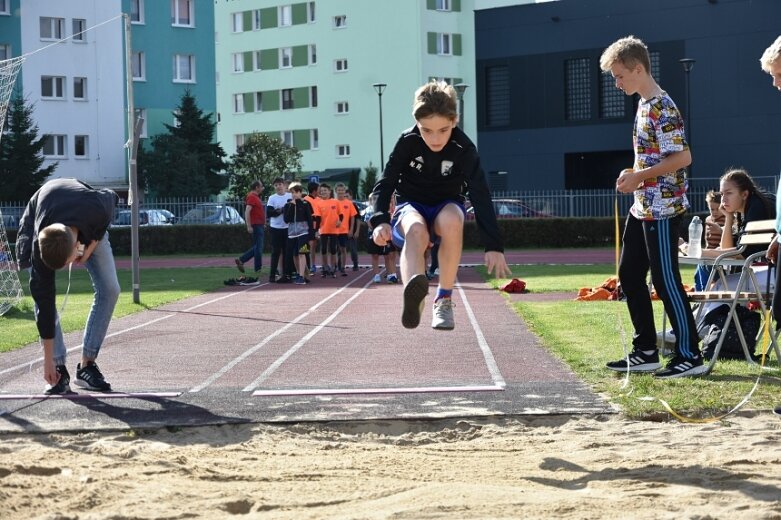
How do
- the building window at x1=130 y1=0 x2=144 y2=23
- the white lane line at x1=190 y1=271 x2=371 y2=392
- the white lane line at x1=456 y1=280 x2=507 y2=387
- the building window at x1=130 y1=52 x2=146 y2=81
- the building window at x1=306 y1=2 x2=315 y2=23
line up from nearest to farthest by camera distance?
the white lane line at x1=456 y1=280 x2=507 y2=387 → the white lane line at x1=190 y1=271 x2=371 y2=392 → the building window at x1=130 y1=52 x2=146 y2=81 → the building window at x1=130 y1=0 x2=144 y2=23 → the building window at x1=306 y1=2 x2=315 y2=23

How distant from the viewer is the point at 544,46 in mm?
49281

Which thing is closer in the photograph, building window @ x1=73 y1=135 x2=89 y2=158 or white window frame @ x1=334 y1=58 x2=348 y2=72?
building window @ x1=73 y1=135 x2=89 y2=158

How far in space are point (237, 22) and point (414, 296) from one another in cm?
6972

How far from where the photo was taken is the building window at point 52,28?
55562 mm

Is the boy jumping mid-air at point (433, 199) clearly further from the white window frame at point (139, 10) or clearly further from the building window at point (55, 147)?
the white window frame at point (139, 10)

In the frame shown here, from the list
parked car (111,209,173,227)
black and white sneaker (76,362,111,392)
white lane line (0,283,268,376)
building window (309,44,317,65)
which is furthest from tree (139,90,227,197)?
black and white sneaker (76,362,111,392)

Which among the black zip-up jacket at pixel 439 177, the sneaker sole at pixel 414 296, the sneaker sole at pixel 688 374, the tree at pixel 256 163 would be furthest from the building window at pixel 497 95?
the sneaker sole at pixel 414 296

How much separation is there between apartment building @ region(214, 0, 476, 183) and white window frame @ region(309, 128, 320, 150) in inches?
2.4

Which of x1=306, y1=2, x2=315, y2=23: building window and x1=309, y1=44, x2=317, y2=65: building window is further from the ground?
x1=306, y1=2, x2=315, y2=23: building window

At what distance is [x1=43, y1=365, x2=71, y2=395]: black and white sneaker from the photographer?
304 inches

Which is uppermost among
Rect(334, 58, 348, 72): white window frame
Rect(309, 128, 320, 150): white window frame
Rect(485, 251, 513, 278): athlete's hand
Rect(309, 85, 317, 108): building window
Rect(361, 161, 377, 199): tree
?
Rect(334, 58, 348, 72): white window frame

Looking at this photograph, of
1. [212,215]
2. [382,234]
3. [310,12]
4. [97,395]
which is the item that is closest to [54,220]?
[97,395]

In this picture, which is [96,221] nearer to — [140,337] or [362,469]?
[362,469]

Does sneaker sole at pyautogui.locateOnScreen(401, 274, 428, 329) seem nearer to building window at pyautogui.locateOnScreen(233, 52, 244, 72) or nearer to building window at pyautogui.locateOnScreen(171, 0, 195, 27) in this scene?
building window at pyautogui.locateOnScreen(171, 0, 195, 27)
